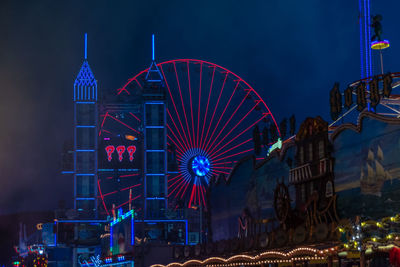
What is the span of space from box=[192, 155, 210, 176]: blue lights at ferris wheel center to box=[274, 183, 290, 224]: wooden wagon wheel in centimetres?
2493

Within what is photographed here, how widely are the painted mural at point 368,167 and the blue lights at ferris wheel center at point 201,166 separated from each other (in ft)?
99.9

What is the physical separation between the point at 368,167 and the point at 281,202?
6959mm

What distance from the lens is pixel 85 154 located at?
289 feet

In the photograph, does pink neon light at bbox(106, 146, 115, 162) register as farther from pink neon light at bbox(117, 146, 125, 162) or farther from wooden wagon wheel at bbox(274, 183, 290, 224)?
wooden wagon wheel at bbox(274, 183, 290, 224)

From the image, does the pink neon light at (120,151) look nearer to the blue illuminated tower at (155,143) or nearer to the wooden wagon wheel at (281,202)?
the blue illuminated tower at (155,143)

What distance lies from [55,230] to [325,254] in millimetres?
61575

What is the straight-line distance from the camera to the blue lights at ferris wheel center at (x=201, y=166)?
61.8 metres

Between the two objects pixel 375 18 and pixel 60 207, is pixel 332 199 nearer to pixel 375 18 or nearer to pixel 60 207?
pixel 375 18

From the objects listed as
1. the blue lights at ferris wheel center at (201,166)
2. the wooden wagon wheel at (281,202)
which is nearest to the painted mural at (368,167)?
the wooden wagon wheel at (281,202)

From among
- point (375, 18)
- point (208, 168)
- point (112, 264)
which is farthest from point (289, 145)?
point (112, 264)

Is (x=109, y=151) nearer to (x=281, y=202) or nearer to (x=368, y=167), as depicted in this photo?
(x=281, y=202)

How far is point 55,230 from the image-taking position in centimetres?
8600

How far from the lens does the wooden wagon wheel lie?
3469cm

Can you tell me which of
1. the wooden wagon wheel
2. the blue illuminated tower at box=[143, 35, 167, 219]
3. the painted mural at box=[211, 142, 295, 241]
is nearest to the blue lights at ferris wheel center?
the painted mural at box=[211, 142, 295, 241]
